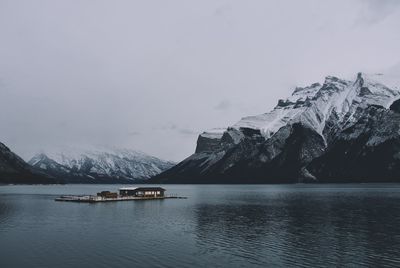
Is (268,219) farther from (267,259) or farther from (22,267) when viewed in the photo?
(22,267)

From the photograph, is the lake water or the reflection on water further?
the reflection on water

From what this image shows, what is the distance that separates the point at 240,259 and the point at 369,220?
6168cm

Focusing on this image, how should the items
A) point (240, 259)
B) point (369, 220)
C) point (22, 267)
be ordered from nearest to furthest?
1. point (22, 267)
2. point (240, 259)
3. point (369, 220)

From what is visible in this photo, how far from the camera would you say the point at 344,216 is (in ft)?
411

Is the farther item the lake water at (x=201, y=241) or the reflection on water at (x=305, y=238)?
the reflection on water at (x=305, y=238)

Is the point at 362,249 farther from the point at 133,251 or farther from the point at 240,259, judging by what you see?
the point at 133,251

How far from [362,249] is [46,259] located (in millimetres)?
48556

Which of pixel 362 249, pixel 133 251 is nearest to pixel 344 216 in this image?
pixel 362 249

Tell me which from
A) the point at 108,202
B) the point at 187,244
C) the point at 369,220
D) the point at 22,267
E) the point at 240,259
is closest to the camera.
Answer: the point at 22,267

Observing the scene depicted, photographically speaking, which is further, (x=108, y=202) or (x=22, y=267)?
(x=108, y=202)

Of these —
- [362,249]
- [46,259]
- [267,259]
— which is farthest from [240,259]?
[46,259]

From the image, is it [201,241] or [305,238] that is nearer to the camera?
[201,241]

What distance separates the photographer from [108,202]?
19762cm

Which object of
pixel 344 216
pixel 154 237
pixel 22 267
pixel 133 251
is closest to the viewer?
pixel 22 267
